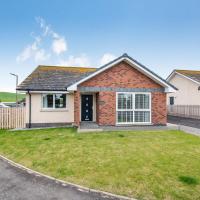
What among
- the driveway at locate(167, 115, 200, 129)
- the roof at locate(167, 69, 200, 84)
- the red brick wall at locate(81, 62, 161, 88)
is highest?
the roof at locate(167, 69, 200, 84)

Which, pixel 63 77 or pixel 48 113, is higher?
pixel 63 77

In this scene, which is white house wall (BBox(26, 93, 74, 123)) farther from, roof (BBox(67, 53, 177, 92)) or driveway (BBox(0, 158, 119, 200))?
driveway (BBox(0, 158, 119, 200))

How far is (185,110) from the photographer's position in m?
25.2

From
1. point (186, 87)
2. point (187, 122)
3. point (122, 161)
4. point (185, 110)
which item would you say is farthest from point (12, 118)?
point (186, 87)

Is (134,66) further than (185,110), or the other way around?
(185,110)

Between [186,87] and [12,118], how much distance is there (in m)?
22.1

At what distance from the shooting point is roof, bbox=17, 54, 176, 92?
14000 mm

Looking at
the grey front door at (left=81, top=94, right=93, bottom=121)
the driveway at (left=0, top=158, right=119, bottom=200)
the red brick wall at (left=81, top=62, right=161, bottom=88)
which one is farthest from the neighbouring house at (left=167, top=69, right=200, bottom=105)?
the driveway at (left=0, top=158, right=119, bottom=200)

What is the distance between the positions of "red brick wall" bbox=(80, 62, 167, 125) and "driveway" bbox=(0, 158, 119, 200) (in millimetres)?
8422

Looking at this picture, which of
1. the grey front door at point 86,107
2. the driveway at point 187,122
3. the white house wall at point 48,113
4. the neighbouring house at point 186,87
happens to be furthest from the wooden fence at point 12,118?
the neighbouring house at point 186,87

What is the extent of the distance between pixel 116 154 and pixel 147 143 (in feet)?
8.86

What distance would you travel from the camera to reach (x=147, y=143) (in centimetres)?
1020

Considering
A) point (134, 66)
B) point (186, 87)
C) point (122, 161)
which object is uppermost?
point (134, 66)

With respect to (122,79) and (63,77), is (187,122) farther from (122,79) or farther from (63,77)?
(63,77)
